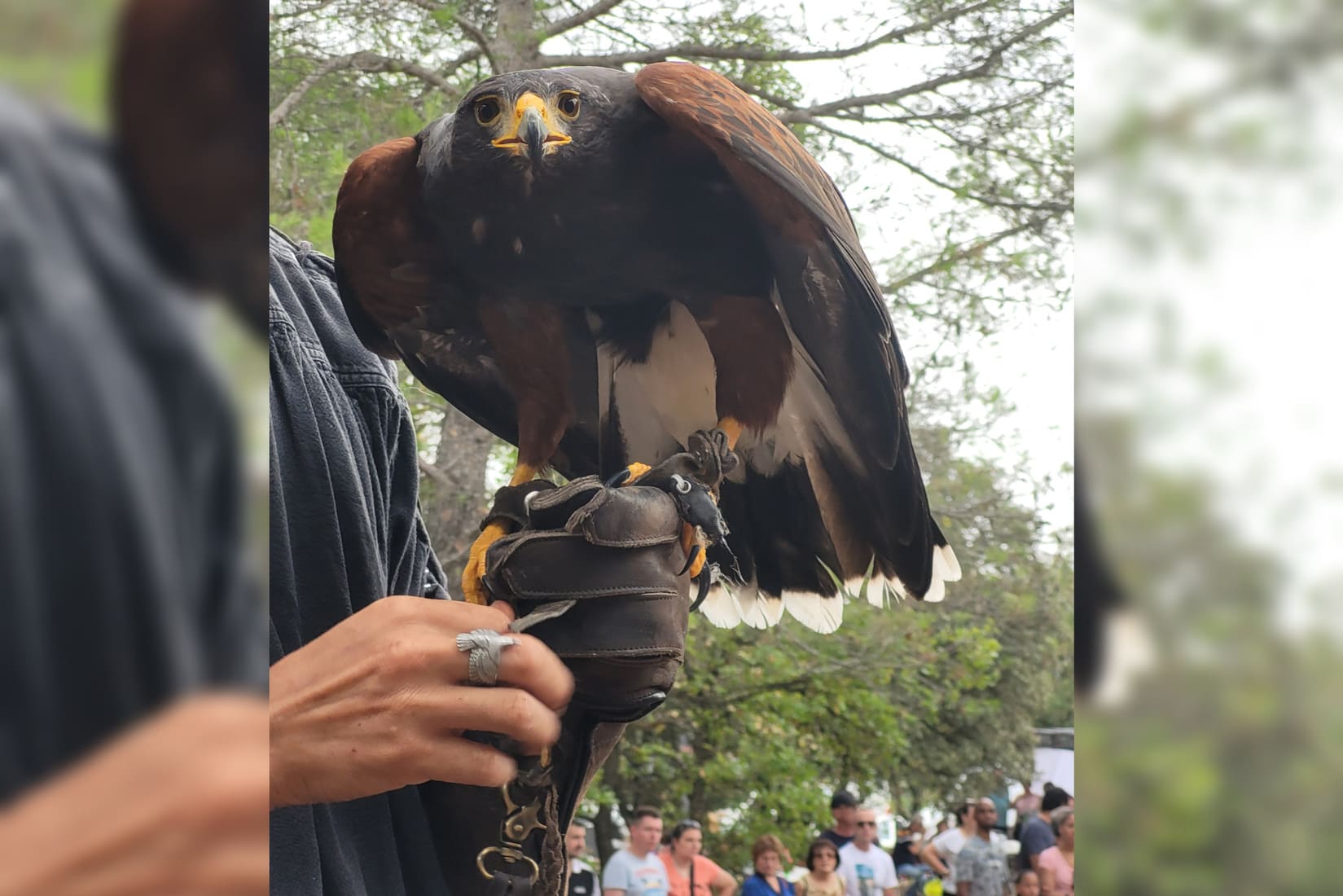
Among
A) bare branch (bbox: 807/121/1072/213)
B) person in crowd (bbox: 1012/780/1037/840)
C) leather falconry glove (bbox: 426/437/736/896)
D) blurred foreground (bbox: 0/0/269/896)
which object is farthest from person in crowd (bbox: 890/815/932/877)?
blurred foreground (bbox: 0/0/269/896)

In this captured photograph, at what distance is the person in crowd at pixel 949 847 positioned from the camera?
4.66 ft

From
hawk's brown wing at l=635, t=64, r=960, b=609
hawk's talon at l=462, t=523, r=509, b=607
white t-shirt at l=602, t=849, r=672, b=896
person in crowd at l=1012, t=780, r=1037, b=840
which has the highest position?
hawk's brown wing at l=635, t=64, r=960, b=609

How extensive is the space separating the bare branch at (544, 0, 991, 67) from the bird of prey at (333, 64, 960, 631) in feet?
0.25

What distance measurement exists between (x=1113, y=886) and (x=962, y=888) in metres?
0.20

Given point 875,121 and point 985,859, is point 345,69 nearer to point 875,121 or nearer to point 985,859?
point 875,121

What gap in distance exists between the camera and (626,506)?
121cm

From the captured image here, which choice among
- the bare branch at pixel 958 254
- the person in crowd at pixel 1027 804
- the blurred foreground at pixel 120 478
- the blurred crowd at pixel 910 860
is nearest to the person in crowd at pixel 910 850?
the blurred crowd at pixel 910 860

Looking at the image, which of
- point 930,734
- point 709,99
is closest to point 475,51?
point 709,99

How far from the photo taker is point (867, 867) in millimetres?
1430

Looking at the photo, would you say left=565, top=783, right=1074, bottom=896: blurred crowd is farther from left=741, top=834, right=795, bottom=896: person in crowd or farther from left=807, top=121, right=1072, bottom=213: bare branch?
left=807, top=121, right=1072, bottom=213: bare branch

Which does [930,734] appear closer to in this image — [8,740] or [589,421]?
[589,421]

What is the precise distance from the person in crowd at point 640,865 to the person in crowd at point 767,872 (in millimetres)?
118

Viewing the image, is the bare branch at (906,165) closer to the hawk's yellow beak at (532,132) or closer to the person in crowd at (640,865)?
the hawk's yellow beak at (532,132)

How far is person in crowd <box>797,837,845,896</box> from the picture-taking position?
1.43m
